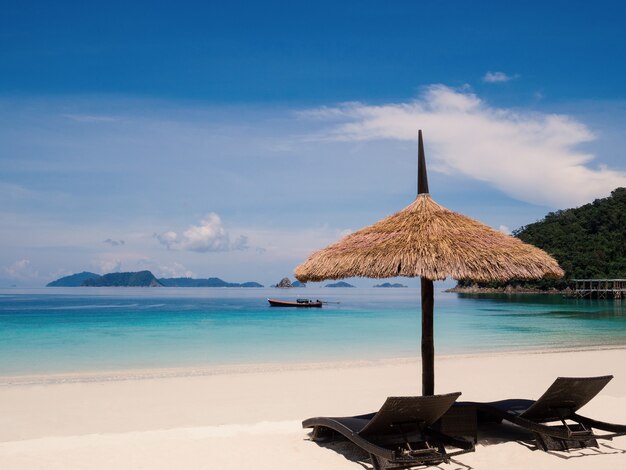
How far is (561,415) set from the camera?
5.42 metres

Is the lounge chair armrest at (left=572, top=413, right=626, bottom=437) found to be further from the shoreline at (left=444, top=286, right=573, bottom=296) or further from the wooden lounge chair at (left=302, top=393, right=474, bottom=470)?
the shoreline at (left=444, top=286, right=573, bottom=296)

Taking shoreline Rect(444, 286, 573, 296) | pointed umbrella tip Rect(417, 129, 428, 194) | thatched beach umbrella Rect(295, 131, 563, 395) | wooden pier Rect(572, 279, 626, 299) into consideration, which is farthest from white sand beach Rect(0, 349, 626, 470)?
shoreline Rect(444, 286, 573, 296)

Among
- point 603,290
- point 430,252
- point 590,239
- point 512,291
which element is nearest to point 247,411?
point 430,252

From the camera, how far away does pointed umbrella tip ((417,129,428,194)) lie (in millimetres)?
5367

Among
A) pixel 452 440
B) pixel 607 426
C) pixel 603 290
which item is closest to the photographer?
pixel 452 440

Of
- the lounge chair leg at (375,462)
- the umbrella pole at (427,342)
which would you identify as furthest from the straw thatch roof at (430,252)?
the lounge chair leg at (375,462)

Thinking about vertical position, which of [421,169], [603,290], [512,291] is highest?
[421,169]

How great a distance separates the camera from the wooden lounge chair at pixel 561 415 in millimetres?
5137

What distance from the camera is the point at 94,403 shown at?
908 cm

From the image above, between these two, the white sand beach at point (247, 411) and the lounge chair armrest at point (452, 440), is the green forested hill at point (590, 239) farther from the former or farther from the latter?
the lounge chair armrest at point (452, 440)

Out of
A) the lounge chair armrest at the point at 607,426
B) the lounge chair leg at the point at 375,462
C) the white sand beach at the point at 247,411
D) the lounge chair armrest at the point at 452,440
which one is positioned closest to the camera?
the lounge chair leg at the point at 375,462

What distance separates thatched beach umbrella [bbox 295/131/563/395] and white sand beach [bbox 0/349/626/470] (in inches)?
50.6

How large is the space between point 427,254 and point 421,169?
83 cm

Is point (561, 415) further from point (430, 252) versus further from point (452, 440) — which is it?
point (430, 252)
